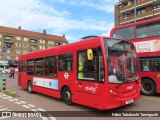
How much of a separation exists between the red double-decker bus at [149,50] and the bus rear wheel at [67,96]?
4.83 m

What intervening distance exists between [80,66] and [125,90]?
203 cm

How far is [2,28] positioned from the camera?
81.0 meters

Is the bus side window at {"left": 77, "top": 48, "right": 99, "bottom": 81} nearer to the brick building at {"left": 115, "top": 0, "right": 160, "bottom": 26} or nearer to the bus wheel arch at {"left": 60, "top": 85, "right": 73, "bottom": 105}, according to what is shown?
the bus wheel arch at {"left": 60, "top": 85, "right": 73, "bottom": 105}

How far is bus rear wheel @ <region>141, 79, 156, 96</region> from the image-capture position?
1084 centimetres

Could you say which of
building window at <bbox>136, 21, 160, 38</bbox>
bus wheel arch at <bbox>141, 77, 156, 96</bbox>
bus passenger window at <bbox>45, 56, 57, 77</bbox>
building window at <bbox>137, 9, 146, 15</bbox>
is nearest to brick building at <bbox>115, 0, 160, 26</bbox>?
building window at <bbox>137, 9, 146, 15</bbox>

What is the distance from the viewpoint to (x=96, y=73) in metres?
7.09

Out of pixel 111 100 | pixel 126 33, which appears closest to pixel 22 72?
pixel 126 33

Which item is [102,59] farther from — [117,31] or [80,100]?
[117,31]

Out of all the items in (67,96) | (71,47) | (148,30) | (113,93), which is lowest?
(67,96)

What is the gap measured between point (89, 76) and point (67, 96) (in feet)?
6.90

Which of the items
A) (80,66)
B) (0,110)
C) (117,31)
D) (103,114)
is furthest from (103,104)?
(117,31)

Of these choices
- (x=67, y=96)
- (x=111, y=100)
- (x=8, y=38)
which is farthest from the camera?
(x=8, y=38)

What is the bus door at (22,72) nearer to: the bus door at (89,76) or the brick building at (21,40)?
the bus door at (89,76)

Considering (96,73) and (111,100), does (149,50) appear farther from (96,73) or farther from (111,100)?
(111,100)
